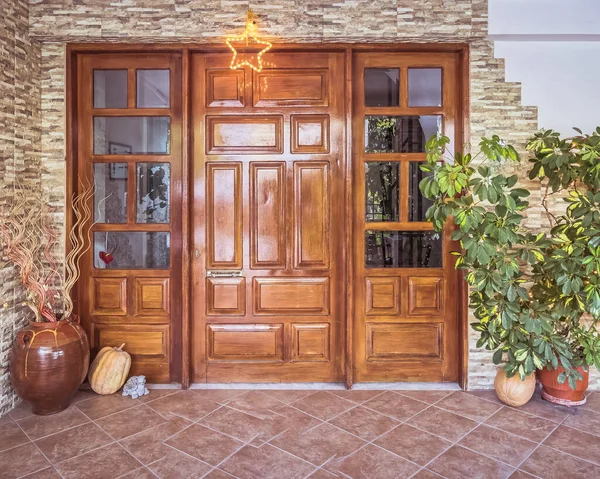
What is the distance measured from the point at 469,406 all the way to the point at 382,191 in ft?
5.33

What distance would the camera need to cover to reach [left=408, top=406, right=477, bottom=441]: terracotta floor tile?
2719mm

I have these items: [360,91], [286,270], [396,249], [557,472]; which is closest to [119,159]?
[286,270]

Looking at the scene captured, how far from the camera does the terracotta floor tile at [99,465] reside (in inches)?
90.4

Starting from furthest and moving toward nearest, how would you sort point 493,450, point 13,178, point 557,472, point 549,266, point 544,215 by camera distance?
1. point 544,215
2. point 13,178
3. point 549,266
4. point 493,450
5. point 557,472

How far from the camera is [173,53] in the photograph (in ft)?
11.2

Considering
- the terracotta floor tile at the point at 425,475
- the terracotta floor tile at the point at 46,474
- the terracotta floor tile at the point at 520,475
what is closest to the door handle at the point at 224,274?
the terracotta floor tile at the point at 46,474

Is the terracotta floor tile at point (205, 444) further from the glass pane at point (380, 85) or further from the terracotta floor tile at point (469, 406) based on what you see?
the glass pane at point (380, 85)

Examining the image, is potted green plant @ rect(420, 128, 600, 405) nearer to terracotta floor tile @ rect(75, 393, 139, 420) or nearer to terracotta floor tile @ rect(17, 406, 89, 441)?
terracotta floor tile @ rect(75, 393, 139, 420)

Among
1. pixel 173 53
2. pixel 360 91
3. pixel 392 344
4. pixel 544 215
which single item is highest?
pixel 173 53

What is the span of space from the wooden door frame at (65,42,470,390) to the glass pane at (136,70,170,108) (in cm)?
16

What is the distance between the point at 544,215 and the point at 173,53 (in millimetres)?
2979

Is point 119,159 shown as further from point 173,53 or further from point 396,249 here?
point 396,249

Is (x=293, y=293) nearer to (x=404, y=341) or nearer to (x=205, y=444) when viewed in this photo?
(x=404, y=341)

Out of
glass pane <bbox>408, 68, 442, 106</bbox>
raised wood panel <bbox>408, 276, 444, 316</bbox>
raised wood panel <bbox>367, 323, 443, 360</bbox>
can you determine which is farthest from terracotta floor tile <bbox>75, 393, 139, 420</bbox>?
glass pane <bbox>408, 68, 442, 106</bbox>
